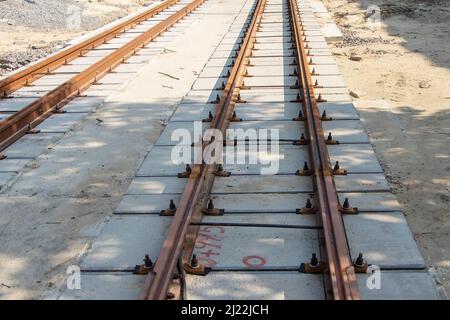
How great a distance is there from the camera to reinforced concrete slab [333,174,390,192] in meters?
5.24

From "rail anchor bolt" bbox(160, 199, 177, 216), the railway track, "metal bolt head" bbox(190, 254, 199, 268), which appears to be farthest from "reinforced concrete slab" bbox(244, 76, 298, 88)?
"metal bolt head" bbox(190, 254, 199, 268)

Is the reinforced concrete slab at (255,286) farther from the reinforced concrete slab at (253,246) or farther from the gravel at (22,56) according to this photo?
the gravel at (22,56)

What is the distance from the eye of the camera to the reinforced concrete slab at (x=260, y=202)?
4949mm

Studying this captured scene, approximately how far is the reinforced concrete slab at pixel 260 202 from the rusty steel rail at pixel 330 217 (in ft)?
0.84

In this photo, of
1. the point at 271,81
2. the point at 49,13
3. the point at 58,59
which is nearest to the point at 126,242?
the point at 271,81

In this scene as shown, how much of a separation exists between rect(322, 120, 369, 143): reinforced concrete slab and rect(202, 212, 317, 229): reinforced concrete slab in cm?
211

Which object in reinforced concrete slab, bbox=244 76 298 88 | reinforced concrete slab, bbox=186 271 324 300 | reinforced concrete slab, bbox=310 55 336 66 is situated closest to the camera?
reinforced concrete slab, bbox=186 271 324 300

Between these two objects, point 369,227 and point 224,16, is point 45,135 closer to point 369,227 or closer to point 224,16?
point 369,227

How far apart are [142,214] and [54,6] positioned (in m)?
16.5

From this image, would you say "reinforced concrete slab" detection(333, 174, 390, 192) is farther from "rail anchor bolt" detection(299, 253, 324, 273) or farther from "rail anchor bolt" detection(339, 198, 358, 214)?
"rail anchor bolt" detection(299, 253, 324, 273)

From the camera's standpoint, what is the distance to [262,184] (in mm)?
5473

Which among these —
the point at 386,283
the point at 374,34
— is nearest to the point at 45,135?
the point at 386,283

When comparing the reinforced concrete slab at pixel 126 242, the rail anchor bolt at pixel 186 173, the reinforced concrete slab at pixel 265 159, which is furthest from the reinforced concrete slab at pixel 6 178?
the reinforced concrete slab at pixel 265 159

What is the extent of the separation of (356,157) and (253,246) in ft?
7.66
